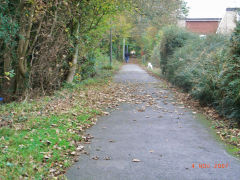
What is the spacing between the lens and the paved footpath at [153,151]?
471cm

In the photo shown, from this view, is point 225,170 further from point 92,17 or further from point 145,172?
point 92,17

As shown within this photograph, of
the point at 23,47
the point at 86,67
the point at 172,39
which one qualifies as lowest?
the point at 86,67

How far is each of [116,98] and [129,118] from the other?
3.64m

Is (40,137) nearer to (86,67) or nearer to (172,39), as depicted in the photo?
(86,67)

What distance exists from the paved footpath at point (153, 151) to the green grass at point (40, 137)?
0.40m

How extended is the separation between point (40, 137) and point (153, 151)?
8.08 feet

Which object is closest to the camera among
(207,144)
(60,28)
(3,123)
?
(207,144)

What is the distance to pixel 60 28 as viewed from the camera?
13.9 meters

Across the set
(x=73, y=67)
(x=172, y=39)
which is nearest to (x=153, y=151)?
(x=73, y=67)

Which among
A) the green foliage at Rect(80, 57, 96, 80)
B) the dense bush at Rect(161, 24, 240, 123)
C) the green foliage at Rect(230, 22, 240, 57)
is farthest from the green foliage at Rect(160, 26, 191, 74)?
the green foliage at Rect(230, 22, 240, 57)

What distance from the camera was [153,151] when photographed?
586cm

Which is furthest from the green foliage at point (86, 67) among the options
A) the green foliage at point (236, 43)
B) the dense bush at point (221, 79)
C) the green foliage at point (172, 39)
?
the green foliage at point (236, 43)

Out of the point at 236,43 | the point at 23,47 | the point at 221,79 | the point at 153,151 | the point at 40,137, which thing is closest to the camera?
the point at 153,151

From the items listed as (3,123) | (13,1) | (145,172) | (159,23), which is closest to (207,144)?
(145,172)
